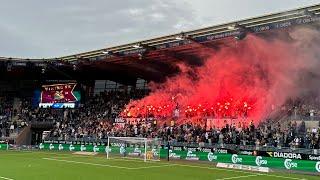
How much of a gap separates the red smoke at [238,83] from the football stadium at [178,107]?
0.12 metres

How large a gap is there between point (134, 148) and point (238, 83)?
1243 centimetres

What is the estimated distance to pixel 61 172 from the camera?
25.8 metres

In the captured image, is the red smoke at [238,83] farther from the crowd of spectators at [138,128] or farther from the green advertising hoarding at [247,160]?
the green advertising hoarding at [247,160]

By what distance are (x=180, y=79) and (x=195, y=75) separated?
2.76m

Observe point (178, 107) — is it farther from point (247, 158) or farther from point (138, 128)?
point (247, 158)

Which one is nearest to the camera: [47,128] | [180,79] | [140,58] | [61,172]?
[61,172]

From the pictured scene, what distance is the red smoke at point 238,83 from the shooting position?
38.0 m

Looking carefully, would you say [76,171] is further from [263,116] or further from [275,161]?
[263,116]

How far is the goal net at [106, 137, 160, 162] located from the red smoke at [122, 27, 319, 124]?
7.97 meters

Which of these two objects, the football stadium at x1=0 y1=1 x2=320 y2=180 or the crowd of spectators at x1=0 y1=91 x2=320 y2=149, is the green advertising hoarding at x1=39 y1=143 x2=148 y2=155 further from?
the crowd of spectators at x1=0 y1=91 x2=320 y2=149

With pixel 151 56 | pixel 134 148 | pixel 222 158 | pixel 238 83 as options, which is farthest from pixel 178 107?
pixel 222 158

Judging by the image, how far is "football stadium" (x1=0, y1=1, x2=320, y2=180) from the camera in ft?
97.6

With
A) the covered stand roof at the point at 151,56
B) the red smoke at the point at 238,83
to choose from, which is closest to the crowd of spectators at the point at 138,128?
the red smoke at the point at 238,83

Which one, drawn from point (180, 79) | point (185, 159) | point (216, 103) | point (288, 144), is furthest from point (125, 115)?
point (288, 144)
